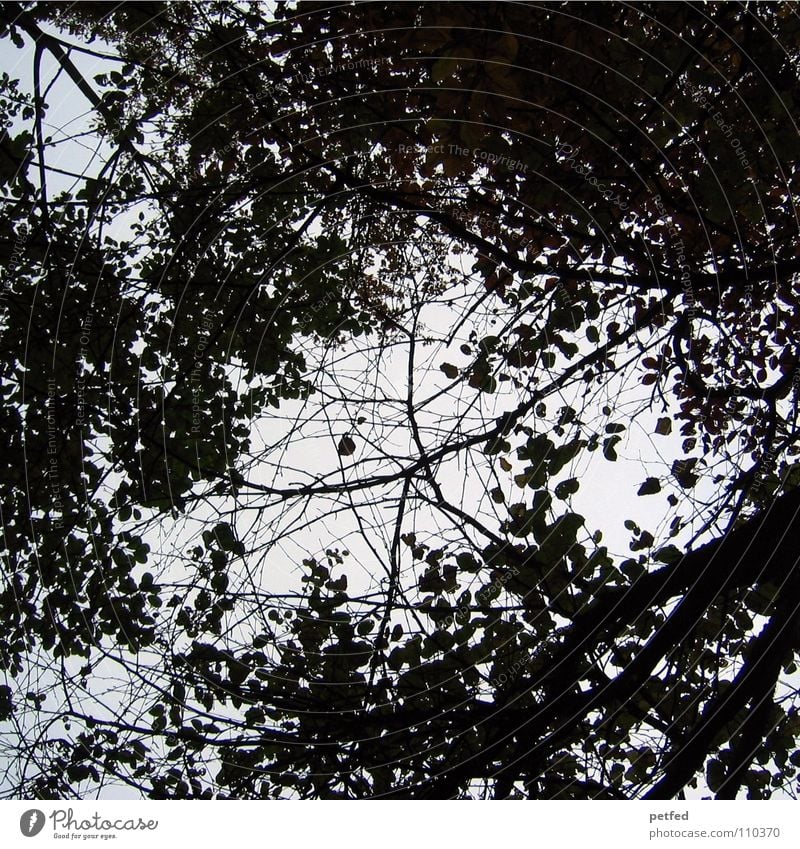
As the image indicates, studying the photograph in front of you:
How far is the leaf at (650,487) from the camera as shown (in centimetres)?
500

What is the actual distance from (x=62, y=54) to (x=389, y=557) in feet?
15.9

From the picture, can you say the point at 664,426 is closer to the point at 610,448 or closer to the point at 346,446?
the point at 610,448

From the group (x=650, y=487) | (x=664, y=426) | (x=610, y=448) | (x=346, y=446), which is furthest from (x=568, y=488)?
(x=346, y=446)

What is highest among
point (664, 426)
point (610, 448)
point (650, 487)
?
point (664, 426)

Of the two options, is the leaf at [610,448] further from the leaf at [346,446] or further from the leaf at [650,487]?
the leaf at [346,446]

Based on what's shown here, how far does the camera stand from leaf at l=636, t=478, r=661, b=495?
5000 mm

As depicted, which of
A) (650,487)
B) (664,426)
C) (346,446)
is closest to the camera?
(650,487)

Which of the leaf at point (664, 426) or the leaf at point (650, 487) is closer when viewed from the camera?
the leaf at point (650, 487)

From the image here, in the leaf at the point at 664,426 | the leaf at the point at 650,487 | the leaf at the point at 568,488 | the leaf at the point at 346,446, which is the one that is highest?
the leaf at the point at 346,446

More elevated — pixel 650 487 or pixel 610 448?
pixel 610 448

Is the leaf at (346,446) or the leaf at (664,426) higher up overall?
the leaf at (346,446)

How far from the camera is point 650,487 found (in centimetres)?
500

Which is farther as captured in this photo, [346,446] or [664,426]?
[346,446]

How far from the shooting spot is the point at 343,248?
19.0 ft
